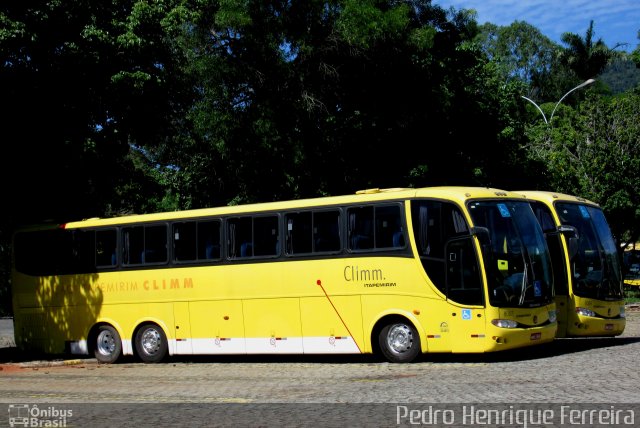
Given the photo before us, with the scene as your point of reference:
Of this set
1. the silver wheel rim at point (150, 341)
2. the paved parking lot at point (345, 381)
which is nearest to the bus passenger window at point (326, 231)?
the paved parking lot at point (345, 381)

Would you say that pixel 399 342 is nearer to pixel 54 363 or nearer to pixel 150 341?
pixel 150 341

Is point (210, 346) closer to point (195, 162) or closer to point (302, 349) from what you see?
point (302, 349)

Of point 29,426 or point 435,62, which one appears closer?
point 29,426

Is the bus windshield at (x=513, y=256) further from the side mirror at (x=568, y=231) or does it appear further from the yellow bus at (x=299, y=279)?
the side mirror at (x=568, y=231)

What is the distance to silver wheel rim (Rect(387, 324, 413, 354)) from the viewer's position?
696 inches

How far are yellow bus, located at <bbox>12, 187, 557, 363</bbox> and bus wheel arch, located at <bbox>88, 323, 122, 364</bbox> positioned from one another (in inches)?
1.1

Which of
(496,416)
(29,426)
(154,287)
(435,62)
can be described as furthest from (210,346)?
(435,62)

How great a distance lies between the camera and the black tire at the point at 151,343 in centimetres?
2117

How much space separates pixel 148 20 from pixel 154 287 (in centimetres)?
646

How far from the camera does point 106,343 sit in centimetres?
2214

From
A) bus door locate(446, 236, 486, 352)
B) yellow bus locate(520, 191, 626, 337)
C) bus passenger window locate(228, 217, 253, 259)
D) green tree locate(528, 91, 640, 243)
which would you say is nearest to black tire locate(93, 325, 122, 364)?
bus passenger window locate(228, 217, 253, 259)

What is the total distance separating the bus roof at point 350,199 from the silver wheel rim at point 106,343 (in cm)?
256

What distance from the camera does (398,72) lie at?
100ft

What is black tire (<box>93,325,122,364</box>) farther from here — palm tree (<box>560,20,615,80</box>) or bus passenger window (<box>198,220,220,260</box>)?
palm tree (<box>560,20,615,80</box>)
